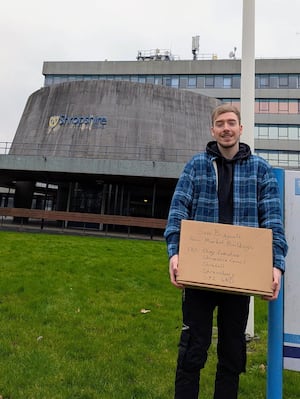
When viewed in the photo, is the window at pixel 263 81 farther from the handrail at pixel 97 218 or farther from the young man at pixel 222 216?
the young man at pixel 222 216

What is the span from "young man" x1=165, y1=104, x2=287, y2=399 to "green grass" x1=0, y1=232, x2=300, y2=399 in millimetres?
884

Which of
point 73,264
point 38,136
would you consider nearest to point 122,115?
point 38,136

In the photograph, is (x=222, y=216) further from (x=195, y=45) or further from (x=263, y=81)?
(x=195, y=45)

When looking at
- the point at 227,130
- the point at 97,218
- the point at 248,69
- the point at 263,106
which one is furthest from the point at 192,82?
the point at 227,130

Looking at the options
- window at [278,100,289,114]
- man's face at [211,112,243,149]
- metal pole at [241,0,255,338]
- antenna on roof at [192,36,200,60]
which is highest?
antenna on roof at [192,36,200,60]

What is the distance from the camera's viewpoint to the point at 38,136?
2641 cm

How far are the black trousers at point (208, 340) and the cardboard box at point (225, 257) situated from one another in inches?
9.6

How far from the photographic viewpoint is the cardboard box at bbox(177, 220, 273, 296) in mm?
2176

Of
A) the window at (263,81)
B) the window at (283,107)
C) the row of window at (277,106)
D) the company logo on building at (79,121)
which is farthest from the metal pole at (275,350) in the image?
the window at (263,81)

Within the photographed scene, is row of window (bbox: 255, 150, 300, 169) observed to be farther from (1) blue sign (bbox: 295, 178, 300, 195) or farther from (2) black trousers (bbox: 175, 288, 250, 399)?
(2) black trousers (bbox: 175, 288, 250, 399)

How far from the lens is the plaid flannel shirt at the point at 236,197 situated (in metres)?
2.40

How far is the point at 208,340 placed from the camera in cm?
237

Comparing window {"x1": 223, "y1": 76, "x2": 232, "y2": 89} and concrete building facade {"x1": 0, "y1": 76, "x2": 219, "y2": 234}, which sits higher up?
window {"x1": 223, "y1": 76, "x2": 232, "y2": 89}

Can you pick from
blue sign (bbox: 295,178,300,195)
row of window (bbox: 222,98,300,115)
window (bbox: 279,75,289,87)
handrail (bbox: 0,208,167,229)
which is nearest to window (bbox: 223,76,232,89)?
row of window (bbox: 222,98,300,115)
